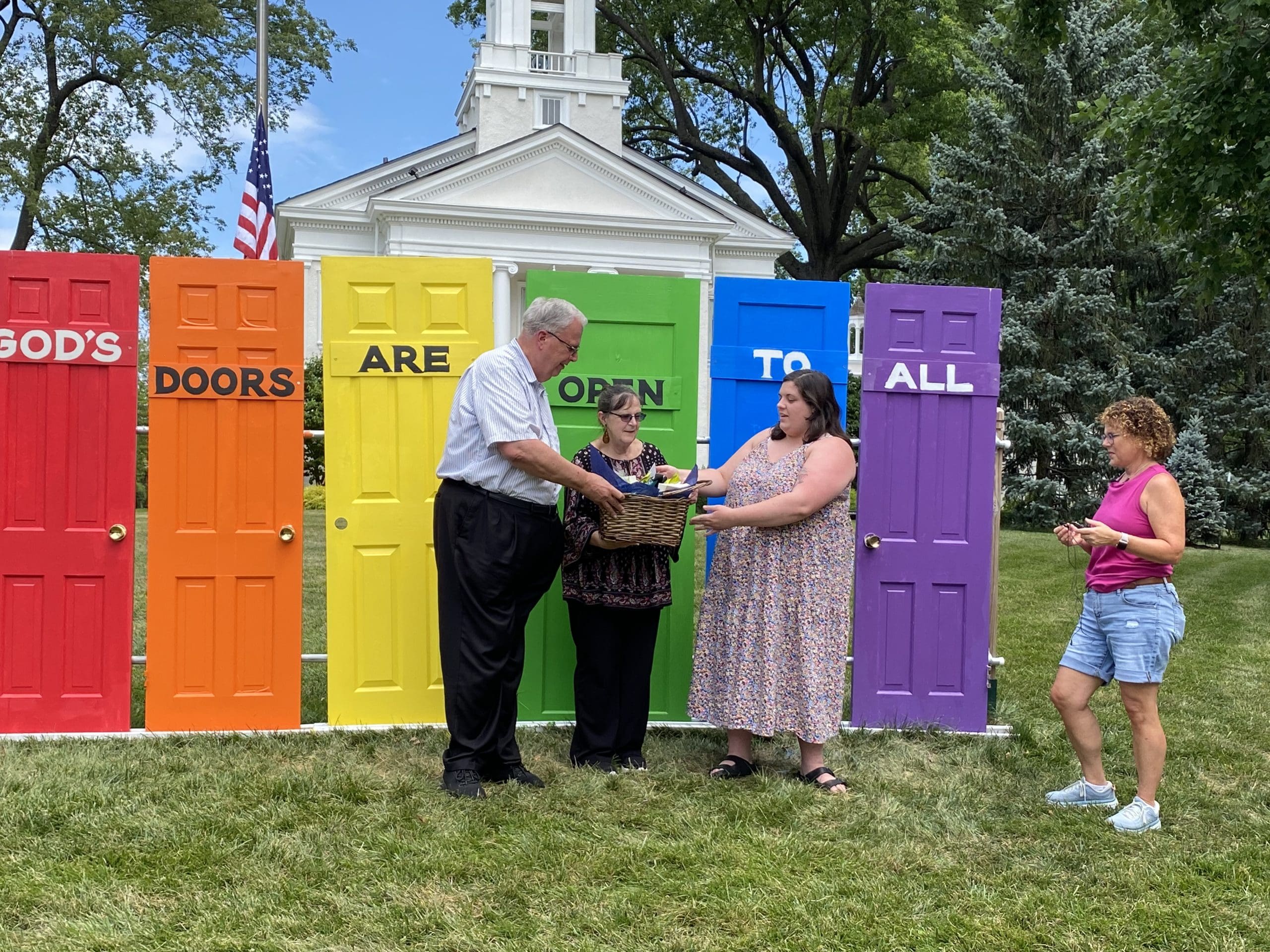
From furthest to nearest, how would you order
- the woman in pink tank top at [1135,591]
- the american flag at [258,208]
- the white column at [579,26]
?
the white column at [579,26] < the american flag at [258,208] < the woman in pink tank top at [1135,591]

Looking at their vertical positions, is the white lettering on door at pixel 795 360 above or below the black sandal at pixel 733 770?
above

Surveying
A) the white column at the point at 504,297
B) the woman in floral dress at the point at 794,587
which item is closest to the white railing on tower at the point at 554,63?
the white column at the point at 504,297

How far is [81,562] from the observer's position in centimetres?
496

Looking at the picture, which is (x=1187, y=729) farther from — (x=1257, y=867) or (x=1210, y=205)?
(x=1210, y=205)

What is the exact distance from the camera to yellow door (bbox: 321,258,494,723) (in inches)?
201

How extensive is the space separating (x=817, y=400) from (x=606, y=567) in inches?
44.3

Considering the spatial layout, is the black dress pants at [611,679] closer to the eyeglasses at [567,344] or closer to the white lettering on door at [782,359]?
the eyeglasses at [567,344]

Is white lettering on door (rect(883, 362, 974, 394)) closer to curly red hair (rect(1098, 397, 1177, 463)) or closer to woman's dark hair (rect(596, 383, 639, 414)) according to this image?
curly red hair (rect(1098, 397, 1177, 463))

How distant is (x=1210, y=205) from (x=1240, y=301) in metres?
8.61

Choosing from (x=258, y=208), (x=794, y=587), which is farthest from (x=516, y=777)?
(x=258, y=208)

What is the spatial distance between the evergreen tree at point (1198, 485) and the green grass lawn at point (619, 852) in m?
11.5

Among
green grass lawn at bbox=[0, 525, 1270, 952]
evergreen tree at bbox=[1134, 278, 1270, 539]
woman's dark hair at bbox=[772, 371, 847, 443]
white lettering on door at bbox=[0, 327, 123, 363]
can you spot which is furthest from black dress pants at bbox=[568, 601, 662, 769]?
evergreen tree at bbox=[1134, 278, 1270, 539]

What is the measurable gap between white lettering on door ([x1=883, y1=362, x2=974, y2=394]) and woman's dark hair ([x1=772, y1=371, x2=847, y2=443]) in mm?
927

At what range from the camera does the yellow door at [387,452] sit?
509 cm
